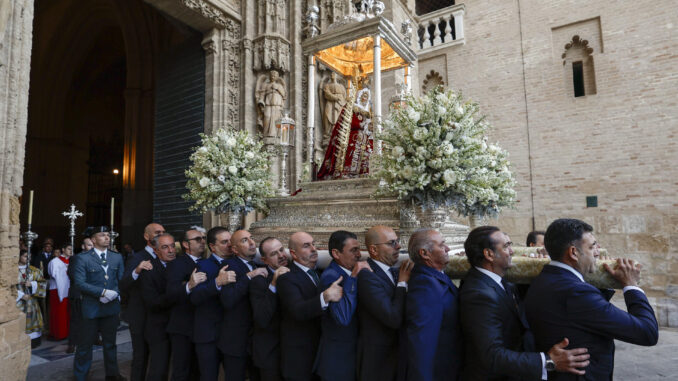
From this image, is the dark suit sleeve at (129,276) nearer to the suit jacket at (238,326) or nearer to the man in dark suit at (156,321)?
the man in dark suit at (156,321)

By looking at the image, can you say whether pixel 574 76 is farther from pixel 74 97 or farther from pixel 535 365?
pixel 74 97

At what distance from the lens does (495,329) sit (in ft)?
6.72

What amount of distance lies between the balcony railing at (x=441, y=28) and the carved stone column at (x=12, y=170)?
33.6 feet

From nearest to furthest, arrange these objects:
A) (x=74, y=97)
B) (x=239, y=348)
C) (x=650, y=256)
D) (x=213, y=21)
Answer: (x=239, y=348)
(x=213, y=21)
(x=650, y=256)
(x=74, y=97)

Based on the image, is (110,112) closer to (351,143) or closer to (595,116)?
(351,143)

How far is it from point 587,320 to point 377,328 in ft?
3.71

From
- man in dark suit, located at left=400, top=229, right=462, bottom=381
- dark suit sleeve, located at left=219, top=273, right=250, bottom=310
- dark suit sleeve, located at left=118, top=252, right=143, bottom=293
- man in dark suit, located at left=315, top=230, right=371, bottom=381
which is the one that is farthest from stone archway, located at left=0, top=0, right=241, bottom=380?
man in dark suit, located at left=400, top=229, right=462, bottom=381

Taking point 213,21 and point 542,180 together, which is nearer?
point 213,21

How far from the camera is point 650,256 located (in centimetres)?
888

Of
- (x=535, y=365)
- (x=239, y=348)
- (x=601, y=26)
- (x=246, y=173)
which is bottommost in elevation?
(x=239, y=348)

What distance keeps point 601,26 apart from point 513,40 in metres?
1.99

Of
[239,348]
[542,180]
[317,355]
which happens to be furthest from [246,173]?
[542,180]

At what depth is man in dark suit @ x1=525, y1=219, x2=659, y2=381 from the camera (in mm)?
1933

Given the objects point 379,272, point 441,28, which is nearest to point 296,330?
point 379,272
